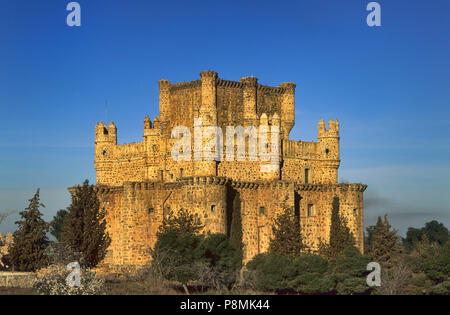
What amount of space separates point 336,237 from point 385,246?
3541mm

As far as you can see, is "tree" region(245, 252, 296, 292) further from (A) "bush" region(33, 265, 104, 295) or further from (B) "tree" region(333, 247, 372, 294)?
(A) "bush" region(33, 265, 104, 295)

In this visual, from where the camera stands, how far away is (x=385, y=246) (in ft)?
181

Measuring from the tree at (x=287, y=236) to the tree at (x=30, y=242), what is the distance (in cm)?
1576

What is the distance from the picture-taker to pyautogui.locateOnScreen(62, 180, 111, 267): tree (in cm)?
5444

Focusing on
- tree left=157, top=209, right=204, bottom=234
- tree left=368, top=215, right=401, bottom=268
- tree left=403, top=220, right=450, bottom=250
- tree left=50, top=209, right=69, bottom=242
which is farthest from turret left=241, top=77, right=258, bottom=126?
tree left=403, top=220, right=450, bottom=250

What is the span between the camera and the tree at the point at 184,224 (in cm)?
5025

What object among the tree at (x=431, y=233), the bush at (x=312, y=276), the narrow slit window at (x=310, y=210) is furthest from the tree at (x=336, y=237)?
the tree at (x=431, y=233)

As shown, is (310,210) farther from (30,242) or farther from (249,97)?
(30,242)

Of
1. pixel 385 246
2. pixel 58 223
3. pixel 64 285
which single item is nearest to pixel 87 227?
pixel 64 285

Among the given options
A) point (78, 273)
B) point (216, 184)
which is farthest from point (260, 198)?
point (78, 273)

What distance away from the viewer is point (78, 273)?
45281mm
